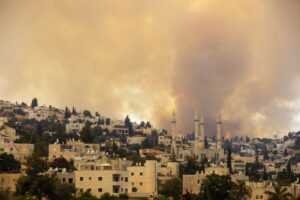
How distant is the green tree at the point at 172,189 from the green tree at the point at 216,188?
323 centimetres

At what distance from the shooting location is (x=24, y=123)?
62688mm

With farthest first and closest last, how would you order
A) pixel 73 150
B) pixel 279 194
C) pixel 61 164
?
pixel 73 150 → pixel 61 164 → pixel 279 194

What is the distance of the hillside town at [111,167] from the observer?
2925 cm

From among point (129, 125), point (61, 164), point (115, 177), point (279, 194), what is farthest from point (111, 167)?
point (129, 125)

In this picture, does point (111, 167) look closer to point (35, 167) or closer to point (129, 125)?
point (35, 167)

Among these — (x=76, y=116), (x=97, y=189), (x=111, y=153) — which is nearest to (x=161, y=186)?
(x=97, y=189)

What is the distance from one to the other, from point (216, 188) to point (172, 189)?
14.5 feet

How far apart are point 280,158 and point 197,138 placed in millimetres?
18436

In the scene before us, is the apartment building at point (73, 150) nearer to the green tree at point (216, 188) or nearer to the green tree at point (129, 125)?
the green tree at point (216, 188)

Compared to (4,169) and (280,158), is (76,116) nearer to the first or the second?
(280,158)

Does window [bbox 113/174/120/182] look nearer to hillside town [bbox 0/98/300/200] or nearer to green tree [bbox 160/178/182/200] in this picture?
hillside town [bbox 0/98/300/200]

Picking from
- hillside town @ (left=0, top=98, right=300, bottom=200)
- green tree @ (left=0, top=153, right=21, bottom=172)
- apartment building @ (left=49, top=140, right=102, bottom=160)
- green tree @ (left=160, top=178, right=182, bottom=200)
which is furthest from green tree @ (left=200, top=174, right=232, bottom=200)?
apartment building @ (left=49, top=140, right=102, bottom=160)

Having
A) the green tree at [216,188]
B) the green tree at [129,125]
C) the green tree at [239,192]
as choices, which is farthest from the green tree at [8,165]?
the green tree at [129,125]

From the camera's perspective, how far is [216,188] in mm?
29422
